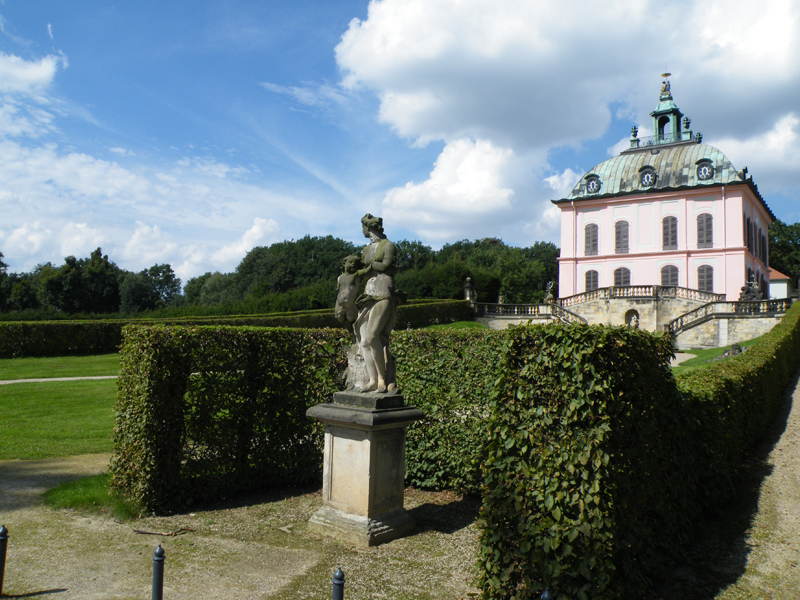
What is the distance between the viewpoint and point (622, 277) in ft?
127

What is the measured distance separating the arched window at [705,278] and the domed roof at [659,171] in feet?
18.7

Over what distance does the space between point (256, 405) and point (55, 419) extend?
648cm

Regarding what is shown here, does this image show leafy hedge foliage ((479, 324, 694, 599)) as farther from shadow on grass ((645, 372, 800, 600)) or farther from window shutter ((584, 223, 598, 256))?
window shutter ((584, 223, 598, 256))

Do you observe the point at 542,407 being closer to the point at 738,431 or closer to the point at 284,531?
the point at 284,531

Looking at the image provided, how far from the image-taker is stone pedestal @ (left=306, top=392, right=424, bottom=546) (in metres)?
5.46

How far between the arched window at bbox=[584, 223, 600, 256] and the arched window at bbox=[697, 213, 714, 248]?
6.70 meters

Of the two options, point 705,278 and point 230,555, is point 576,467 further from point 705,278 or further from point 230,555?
point 705,278

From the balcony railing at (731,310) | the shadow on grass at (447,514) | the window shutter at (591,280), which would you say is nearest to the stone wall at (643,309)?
the balcony railing at (731,310)

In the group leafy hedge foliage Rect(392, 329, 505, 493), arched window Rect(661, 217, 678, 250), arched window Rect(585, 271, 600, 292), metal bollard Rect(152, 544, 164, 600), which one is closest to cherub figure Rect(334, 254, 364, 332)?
leafy hedge foliage Rect(392, 329, 505, 493)

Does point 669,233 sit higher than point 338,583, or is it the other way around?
point 669,233

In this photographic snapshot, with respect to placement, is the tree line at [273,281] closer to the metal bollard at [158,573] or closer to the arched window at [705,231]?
the arched window at [705,231]

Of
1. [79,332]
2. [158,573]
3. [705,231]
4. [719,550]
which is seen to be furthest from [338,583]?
[705,231]

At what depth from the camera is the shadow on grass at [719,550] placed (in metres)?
4.30

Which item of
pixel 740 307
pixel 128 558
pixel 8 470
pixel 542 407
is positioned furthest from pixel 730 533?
pixel 740 307
